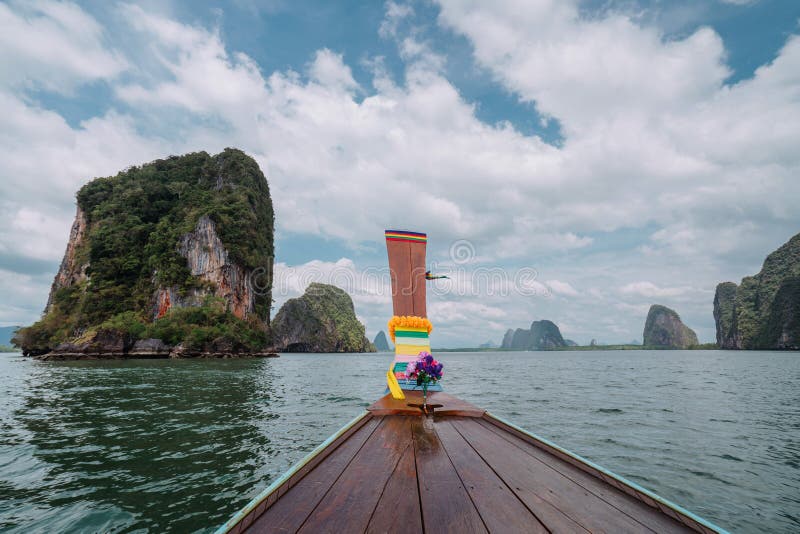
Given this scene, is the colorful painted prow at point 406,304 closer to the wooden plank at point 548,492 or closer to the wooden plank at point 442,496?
the wooden plank at point 442,496

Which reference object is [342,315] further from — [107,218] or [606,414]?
[606,414]

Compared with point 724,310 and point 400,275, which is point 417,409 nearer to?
point 400,275

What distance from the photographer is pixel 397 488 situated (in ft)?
9.35

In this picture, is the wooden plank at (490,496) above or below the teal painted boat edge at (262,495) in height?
below

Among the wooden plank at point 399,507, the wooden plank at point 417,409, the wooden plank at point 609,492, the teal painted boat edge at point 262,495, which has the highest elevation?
the teal painted boat edge at point 262,495

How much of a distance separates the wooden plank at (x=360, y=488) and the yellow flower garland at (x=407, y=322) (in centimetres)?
373

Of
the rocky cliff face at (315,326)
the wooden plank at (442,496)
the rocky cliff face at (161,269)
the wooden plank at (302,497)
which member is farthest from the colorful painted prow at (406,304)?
the rocky cliff face at (315,326)

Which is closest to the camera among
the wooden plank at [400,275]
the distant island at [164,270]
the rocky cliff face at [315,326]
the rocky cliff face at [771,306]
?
the wooden plank at [400,275]

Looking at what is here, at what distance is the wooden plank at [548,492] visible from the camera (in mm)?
2334

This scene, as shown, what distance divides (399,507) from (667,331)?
667 feet

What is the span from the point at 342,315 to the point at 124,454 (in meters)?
140

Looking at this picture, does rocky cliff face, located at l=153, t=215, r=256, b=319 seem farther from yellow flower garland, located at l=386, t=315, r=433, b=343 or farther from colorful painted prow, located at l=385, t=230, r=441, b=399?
yellow flower garland, located at l=386, t=315, r=433, b=343

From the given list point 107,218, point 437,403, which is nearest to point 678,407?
point 437,403

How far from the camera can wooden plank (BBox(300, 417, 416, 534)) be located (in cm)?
224
